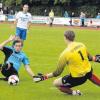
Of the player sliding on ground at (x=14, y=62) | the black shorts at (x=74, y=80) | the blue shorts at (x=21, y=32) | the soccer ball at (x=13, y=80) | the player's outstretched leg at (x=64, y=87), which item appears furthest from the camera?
the blue shorts at (x=21, y=32)

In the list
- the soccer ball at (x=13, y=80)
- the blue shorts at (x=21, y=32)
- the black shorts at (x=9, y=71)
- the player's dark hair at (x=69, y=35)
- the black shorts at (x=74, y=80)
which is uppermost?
the player's dark hair at (x=69, y=35)

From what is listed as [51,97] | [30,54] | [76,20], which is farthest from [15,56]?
[76,20]

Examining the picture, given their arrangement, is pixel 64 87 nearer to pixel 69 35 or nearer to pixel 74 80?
pixel 74 80

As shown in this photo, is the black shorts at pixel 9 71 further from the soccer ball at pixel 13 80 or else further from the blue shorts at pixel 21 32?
the blue shorts at pixel 21 32

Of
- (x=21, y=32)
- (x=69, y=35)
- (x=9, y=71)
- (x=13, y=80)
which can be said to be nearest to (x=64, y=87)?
(x=69, y=35)

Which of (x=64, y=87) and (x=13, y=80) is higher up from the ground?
(x=64, y=87)

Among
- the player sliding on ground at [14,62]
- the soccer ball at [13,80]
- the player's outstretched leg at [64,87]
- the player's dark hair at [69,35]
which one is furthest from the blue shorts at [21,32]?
the player's dark hair at [69,35]

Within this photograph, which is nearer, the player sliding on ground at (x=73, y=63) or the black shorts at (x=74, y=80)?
the player sliding on ground at (x=73, y=63)

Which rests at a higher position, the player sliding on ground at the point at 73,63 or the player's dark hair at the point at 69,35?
the player's dark hair at the point at 69,35

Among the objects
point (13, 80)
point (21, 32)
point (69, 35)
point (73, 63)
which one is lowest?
point (21, 32)

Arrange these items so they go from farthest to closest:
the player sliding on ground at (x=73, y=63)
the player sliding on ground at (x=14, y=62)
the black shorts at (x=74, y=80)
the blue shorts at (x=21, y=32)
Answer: the blue shorts at (x=21, y=32)
the player sliding on ground at (x=14, y=62)
the black shorts at (x=74, y=80)
the player sliding on ground at (x=73, y=63)

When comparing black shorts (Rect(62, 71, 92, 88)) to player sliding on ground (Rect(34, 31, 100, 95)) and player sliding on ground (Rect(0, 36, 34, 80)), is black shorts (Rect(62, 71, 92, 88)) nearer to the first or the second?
player sliding on ground (Rect(34, 31, 100, 95))

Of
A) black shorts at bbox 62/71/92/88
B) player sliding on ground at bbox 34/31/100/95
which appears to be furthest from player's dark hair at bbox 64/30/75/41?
black shorts at bbox 62/71/92/88

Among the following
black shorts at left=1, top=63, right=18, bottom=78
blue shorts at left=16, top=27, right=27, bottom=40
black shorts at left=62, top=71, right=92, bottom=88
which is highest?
black shorts at left=62, top=71, right=92, bottom=88
